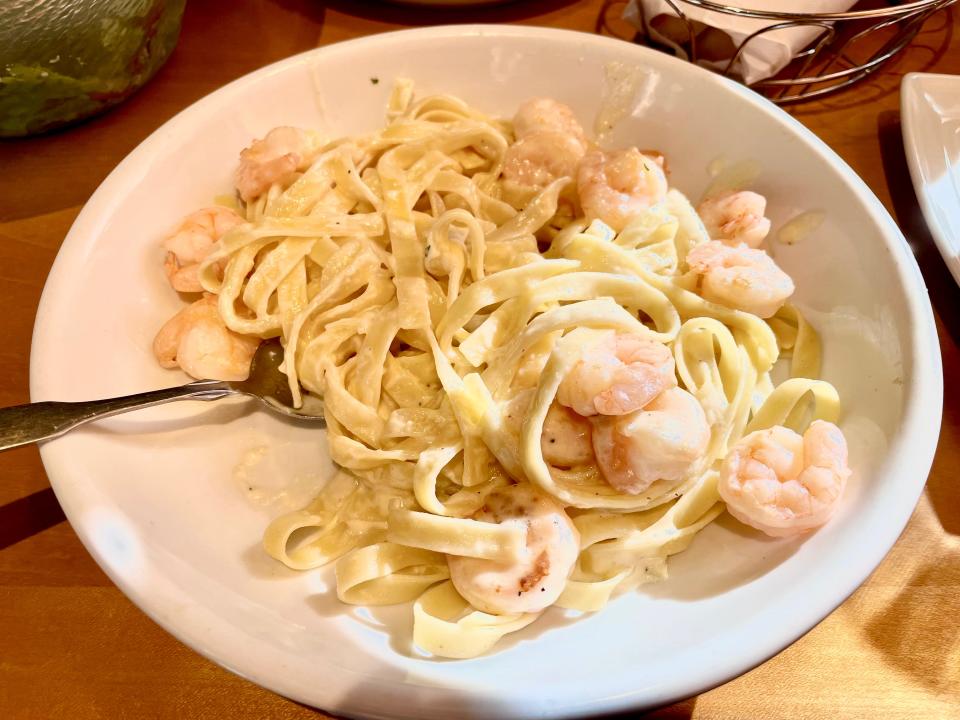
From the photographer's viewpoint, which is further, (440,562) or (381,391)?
(381,391)

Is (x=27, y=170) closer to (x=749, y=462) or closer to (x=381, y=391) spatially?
(x=381, y=391)

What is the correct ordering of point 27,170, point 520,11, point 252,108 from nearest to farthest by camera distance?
point 252,108 → point 27,170 → point 520,11

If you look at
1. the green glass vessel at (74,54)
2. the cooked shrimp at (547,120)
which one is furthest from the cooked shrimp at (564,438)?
the green glass vessel at (74,54)

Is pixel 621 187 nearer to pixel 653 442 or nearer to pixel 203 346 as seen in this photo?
pixel 653 442

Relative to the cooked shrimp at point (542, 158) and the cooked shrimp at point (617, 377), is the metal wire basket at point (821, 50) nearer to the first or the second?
the cooked shrimp at point (542, 158)

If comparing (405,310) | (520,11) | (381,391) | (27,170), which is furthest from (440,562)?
(520,11)

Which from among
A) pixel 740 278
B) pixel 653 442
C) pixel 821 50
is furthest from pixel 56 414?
pixel 821 50

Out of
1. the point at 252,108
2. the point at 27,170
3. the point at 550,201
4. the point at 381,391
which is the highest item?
the point at 252,108
